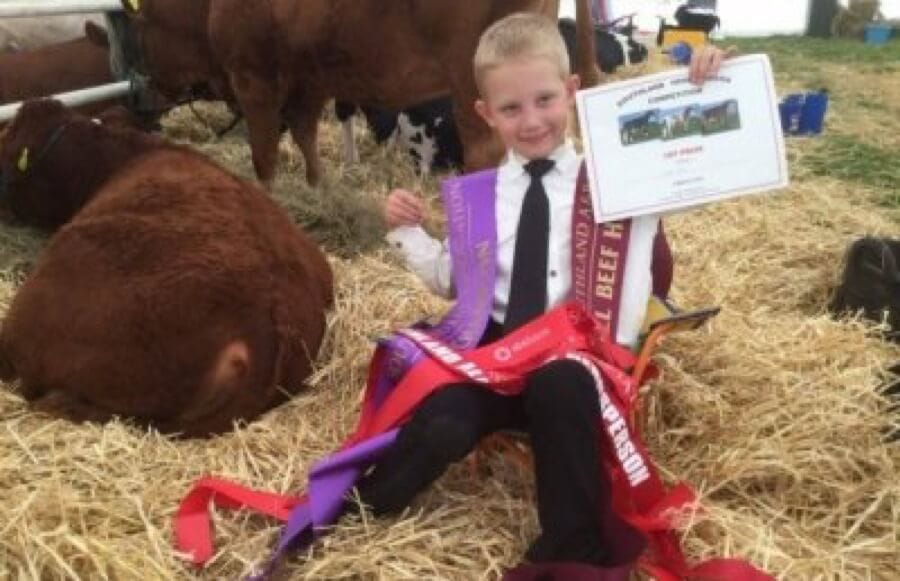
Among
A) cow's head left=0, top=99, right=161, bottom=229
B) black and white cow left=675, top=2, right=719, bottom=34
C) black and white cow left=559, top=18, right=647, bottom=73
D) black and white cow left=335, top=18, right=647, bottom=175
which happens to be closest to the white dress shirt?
cow's head left=0, top=99, right=161, bottom=229

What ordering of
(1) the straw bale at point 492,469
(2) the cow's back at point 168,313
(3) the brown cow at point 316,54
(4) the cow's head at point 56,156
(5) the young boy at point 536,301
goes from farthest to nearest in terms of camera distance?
(3) the brown cow at point 316,54 < (4) the cow's head at point 56,156 < (2) the cow's back at point 168,313 < (1) the straw bale at point 492,469 < (5) the young boy at point 536,301

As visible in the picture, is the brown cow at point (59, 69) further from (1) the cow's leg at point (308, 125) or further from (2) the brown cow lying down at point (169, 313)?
(2) the brown cow lying down at point (169, 313)

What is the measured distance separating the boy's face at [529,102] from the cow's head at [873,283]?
1.43 meters

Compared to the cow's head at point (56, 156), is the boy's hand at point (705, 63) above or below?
above

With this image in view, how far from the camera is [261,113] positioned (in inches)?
214

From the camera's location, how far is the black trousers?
1.91 m

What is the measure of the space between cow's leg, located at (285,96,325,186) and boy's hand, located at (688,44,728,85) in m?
3.60

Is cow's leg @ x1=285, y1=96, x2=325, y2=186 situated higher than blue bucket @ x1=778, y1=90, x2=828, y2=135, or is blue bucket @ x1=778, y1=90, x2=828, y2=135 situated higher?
cow's leg @ x1=285, y1=96, x2=325, y2=186

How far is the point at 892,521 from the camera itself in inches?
85.6

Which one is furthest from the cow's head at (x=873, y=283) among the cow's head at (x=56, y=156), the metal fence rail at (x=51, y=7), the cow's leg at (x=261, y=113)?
the metal fence rail at (x=51, y=7)

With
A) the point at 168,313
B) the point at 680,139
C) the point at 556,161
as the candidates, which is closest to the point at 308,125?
the point at 168,313

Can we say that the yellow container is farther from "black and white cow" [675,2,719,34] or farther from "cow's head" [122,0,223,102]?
"cow's head" [122,0,223,102]

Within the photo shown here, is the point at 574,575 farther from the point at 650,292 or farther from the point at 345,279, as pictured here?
the point at 345,279

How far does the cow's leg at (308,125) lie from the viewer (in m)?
5.54
